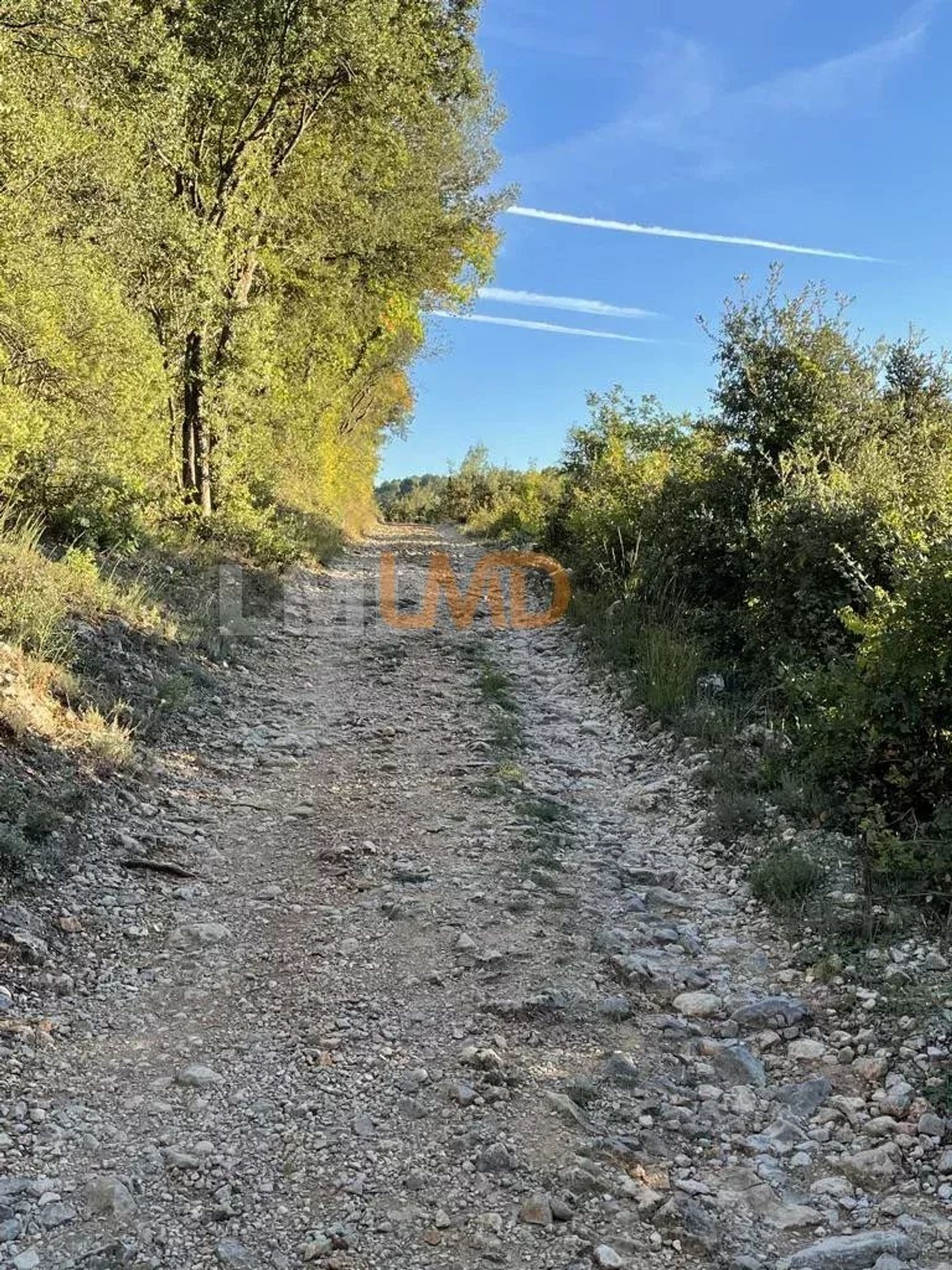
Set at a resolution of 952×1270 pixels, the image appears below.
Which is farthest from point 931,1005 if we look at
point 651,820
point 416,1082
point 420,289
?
point 420,289

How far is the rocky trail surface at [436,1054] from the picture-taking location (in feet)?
9.55

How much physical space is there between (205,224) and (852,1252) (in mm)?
13822

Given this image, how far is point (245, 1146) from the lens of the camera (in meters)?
3.22

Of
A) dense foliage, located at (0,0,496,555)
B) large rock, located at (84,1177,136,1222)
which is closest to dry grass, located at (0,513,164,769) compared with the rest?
dense foliage, located at (0,0,496,555)

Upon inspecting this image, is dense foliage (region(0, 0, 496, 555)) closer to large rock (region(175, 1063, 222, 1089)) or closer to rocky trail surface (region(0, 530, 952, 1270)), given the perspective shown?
rocky trail surface (region(0, 530, 952, 1270))

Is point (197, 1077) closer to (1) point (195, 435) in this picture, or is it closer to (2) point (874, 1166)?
(2) point (874, 1166)

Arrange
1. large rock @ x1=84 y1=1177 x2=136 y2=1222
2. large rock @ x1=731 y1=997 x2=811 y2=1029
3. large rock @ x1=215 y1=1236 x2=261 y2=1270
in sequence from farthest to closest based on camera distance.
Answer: large rock @ x1=731 y1=997 x2=811 y2=1029, large rock @ x1=84 y1=1177 x2=136 y2=1222, large rock @ x1=215 y1=1236 x2=261 y2=1270

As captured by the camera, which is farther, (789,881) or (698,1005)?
(789,881)

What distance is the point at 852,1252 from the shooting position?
2.84 m

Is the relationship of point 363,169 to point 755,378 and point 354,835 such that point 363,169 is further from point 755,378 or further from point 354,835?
point 354,835

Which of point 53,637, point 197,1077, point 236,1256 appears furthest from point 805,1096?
point 53,637

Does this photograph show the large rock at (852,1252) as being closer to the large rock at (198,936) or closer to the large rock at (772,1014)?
the large rock at (772,1014)

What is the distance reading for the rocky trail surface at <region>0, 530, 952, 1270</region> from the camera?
2.91 metres

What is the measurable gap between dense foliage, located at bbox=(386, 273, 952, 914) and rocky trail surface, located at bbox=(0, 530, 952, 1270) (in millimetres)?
1163
